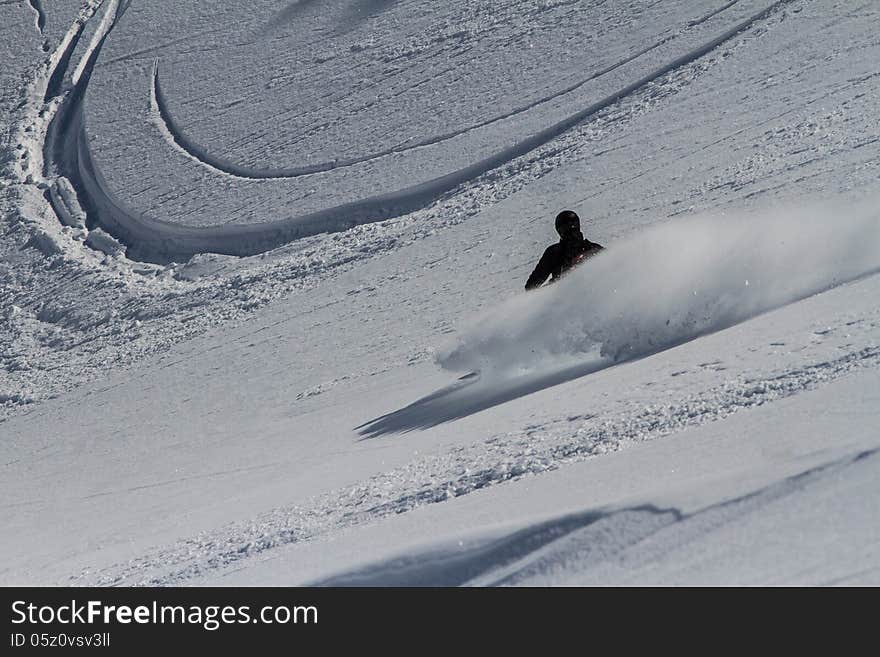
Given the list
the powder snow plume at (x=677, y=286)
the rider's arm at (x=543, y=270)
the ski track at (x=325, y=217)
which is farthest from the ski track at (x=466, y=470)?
the ski track at (x=325, y=217)

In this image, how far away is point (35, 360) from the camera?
50.4 ft

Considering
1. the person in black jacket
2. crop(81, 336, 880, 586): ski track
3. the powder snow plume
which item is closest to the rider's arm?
the person in black jacket

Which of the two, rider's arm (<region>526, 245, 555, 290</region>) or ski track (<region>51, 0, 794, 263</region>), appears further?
ski track (<region>51, 0, 794, 263</region>)

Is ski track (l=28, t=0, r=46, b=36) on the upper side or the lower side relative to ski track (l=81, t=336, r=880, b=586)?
upper

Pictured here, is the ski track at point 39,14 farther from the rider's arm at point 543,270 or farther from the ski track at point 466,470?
the ski track at point 466,470

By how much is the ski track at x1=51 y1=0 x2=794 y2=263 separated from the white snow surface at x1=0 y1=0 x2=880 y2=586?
0.05m

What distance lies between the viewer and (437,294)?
12734 mm

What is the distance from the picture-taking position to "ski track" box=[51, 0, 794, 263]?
16422 millimetres

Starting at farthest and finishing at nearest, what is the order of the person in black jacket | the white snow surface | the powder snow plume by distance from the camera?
the person in black jacket < the powder snow plume < the white snow surface

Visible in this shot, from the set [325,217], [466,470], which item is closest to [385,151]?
[325,217]

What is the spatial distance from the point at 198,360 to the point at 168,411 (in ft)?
4.83

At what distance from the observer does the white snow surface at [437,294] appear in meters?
3.98

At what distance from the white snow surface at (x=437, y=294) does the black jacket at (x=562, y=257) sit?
0.33m

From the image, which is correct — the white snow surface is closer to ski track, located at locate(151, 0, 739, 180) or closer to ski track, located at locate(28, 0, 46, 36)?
ski track, located at locate(151, 0, 739, 180)
